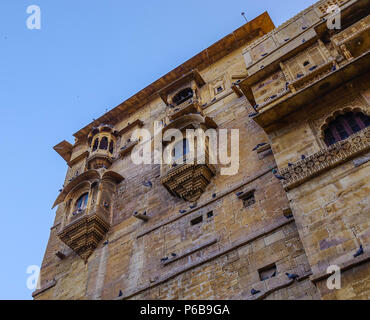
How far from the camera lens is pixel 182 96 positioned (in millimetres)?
16469

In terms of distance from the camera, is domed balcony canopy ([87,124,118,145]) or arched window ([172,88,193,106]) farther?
domed balcony canopy ([87,124,118,145])

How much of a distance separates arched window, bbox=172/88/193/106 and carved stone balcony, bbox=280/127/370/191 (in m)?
8.29

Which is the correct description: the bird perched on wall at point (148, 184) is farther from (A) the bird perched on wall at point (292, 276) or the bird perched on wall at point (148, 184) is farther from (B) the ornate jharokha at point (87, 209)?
(A) the bird perched on wall at point (292, 276)

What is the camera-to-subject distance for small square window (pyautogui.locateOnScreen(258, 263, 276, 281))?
29.1 feet

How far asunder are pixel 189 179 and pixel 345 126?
184 inches

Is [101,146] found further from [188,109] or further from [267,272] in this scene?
[267,272]

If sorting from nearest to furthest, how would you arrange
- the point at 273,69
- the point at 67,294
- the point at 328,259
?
the point at 328,259, the point at 273,69, the point at 67,294

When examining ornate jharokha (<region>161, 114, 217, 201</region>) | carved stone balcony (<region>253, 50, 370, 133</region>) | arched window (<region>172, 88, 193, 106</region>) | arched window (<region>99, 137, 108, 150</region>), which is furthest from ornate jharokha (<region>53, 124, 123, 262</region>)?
carved stone balcony (<region>253, 50, 370, 133</region>)

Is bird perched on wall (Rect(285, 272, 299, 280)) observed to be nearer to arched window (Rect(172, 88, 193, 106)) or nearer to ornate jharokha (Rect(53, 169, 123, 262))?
ornate jharokha (Rect(53, 169, 123, 262))

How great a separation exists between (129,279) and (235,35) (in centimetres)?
1028

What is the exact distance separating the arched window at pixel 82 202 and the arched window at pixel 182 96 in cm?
476

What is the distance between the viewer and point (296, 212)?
7.71 metres
